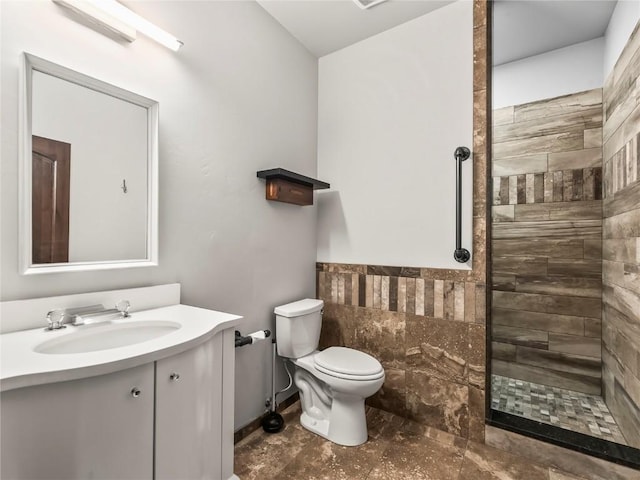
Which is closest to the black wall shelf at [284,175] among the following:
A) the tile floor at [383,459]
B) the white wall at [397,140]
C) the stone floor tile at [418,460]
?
the white wall at [397,140]

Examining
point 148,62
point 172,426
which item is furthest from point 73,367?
point 148,62

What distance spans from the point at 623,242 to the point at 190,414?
239cm

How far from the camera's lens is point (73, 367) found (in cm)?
75

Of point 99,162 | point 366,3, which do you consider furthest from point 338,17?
point 99,162

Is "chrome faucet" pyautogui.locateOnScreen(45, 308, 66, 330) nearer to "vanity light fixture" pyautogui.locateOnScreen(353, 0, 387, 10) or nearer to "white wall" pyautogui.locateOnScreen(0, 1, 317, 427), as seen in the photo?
"white wall" pyautogui.locateOnScreen(0, 1, 317, 427)

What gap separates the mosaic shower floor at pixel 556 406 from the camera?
1.88 metres

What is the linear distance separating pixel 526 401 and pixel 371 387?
1362 millimetres

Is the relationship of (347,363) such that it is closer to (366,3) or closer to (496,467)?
(496,467)

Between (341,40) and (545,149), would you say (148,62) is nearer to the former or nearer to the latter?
(341,40)

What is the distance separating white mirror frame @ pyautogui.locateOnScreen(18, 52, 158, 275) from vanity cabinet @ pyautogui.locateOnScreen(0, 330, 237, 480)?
Answer: 0.51 meters

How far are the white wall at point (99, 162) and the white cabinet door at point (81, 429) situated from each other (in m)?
0.58

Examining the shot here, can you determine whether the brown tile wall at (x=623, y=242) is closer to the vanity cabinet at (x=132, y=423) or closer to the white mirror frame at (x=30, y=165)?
the vanity cabinet at (x=132, y=423)

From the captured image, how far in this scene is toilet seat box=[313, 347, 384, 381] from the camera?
1646mm

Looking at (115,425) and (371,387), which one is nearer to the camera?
(115,425)
